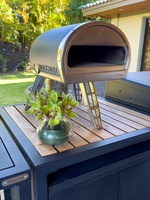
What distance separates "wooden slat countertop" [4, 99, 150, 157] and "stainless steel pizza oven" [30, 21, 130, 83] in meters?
0.35

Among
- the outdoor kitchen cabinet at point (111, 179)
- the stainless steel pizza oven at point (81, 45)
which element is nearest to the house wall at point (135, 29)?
the stainless steel pizza oven at point (81, 45)

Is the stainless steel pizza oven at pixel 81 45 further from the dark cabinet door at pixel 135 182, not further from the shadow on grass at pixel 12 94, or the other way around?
the shadow on grass at pixel 12 94

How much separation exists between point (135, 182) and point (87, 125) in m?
0.51

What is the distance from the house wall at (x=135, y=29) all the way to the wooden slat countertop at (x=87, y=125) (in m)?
3.71

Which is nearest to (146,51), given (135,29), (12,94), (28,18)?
(135,29)

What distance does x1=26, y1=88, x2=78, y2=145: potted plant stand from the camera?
1014 mm

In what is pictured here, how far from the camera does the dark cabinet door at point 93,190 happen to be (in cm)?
105

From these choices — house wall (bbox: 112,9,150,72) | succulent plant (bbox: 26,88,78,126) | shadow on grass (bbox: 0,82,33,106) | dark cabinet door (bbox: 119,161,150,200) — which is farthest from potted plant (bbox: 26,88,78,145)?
house wall (bbox: 112,9,150,72)

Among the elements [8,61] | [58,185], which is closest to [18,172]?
[58,185]

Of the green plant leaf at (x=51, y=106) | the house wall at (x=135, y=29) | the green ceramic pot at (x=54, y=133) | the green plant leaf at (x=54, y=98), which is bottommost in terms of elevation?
the green ceramic pot at (x=54, y=133)

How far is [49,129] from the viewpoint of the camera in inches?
41.3

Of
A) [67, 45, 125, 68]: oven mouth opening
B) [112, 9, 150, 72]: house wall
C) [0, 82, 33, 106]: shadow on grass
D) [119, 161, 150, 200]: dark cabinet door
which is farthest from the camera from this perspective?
[112, 9, 150, 72]: house wall

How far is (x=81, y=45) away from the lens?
119 centimetres

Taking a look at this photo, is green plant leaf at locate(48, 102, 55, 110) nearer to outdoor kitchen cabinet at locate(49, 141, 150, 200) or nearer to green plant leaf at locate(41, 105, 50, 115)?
green plant leaf at locate(41, 105, 50, 115)
